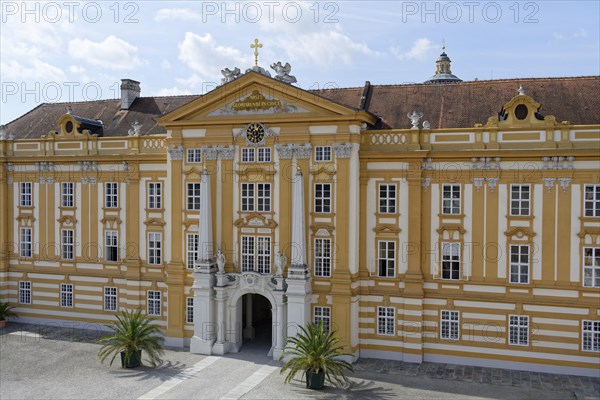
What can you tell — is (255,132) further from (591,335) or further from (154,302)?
(591,335)

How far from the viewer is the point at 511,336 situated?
3247 cm

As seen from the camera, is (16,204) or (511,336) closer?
(511,336)

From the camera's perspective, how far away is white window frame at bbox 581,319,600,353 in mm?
31188

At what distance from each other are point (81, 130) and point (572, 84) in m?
30.0

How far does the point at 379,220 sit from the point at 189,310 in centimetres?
1224

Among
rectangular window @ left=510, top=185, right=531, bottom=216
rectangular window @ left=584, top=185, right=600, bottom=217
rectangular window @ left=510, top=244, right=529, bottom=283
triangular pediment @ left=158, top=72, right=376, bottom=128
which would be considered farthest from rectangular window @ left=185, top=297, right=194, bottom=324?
rectangular window @ left=584, top=185, right=600, bottom=217

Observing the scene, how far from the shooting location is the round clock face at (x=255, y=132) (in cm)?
3472

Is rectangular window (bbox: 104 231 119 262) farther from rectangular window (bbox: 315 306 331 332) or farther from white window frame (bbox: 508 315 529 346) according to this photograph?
white window frame (bbox: 508 315 529 346)

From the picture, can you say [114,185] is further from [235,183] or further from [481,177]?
[481,177]

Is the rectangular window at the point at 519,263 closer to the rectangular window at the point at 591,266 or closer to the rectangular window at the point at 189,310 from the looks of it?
the rectangular window at the point at 591,266

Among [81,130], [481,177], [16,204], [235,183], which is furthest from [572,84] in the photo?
[16,204]

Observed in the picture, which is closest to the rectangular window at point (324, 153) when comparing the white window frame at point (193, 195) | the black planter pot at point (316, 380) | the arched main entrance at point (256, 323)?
the white window frame at point (193, 195)

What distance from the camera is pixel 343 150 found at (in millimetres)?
33406

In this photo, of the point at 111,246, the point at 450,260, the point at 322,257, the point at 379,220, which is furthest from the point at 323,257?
the point at 111,246
